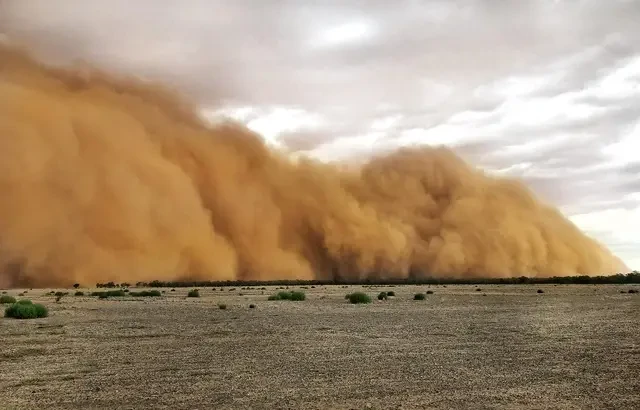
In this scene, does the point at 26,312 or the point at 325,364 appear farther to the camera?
the point at 26,312

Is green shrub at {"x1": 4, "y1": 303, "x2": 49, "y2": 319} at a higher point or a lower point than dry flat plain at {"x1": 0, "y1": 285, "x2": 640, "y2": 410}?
higher

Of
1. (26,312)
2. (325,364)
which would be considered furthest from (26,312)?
(325,364)

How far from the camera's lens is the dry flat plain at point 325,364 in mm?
10461

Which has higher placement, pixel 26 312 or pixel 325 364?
pixel 26 312

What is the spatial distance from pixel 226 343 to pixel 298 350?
3083 millimetres

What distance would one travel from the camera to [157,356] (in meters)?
16.4

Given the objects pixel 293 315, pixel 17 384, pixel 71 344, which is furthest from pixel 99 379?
pixel 293 315

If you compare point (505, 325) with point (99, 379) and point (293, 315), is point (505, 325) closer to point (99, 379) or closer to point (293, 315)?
point (293, 315)

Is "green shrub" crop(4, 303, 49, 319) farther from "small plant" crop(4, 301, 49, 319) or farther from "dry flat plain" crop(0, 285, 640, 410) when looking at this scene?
"dry flat plain" crop(0, 285, 640, 410)

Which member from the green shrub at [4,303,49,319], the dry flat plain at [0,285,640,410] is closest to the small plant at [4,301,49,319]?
the green shrub at [4,303,49,319]

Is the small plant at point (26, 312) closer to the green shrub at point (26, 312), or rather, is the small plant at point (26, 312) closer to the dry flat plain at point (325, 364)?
the green shrub at point (26, 312)

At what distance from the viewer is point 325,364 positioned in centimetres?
1441

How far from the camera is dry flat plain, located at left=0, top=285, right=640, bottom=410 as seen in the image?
10.5m

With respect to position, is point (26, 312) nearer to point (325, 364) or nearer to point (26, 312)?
point (26, 312)
